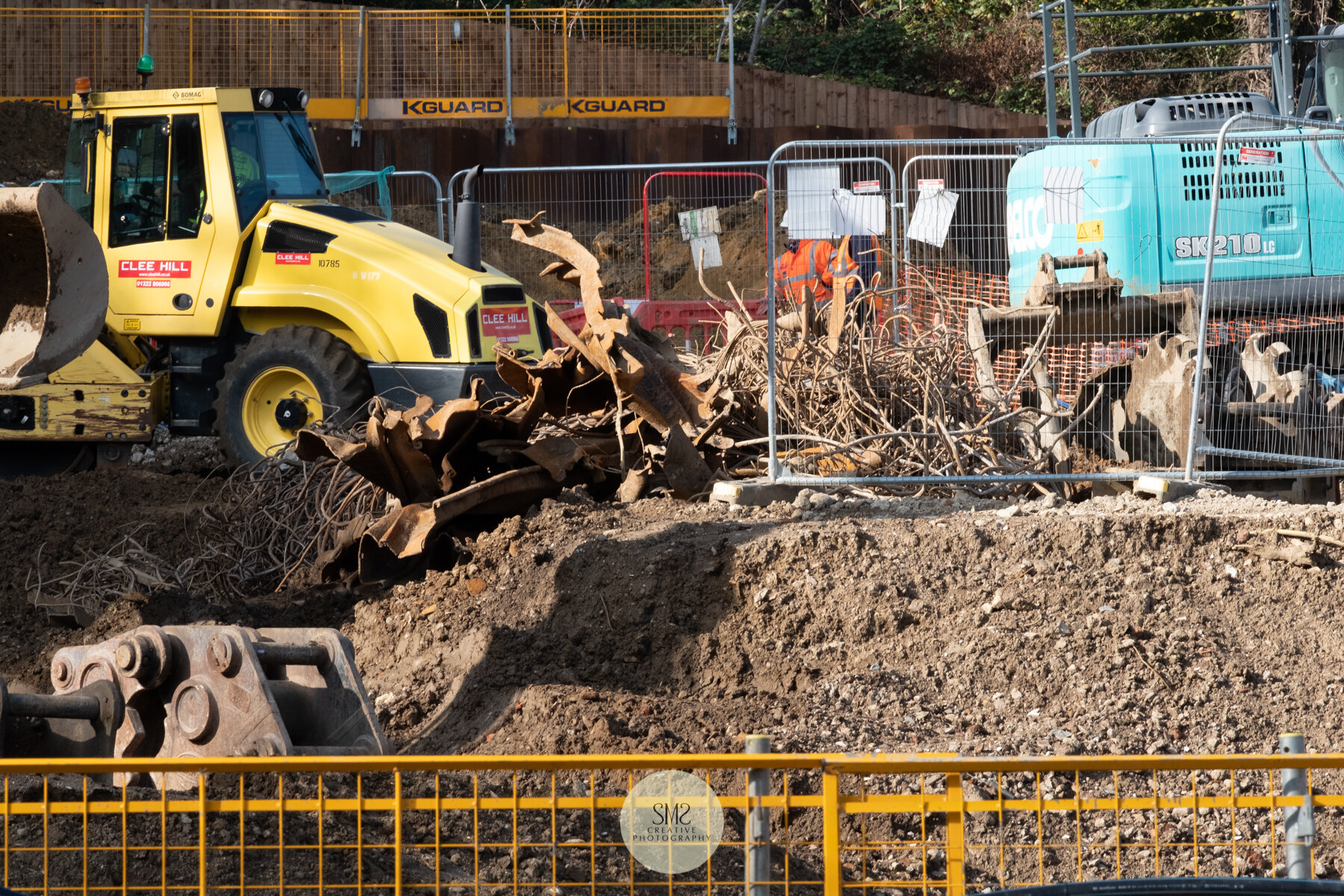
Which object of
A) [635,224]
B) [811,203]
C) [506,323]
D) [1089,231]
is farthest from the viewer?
[635,224]

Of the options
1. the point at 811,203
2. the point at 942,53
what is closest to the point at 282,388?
the point at 811,203

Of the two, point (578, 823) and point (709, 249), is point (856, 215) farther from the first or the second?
point (709, 249)

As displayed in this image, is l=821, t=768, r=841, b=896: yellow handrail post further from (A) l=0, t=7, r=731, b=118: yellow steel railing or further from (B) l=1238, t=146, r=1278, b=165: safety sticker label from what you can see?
(A) l=0, t=7, r=731, b=118: yellow steel railing

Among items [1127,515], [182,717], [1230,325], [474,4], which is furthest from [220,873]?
[474,4]

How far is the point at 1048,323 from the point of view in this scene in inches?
296

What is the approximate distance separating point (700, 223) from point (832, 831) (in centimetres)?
1190

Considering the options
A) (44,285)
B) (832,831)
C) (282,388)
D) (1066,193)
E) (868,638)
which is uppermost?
(1066,193)

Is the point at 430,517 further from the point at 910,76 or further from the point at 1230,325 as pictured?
the point at 910,76

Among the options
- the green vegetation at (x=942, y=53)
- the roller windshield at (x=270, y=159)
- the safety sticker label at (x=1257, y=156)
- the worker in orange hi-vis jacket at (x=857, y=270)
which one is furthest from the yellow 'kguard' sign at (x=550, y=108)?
the safety sticker label at (x=1257, y=156)

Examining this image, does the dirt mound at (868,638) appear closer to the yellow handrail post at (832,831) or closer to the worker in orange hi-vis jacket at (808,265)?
the yellow handrail post at (832,831)

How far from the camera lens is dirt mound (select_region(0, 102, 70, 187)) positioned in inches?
720

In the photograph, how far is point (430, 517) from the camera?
260 inches

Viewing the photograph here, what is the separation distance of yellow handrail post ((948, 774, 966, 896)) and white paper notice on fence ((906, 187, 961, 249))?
601 cm

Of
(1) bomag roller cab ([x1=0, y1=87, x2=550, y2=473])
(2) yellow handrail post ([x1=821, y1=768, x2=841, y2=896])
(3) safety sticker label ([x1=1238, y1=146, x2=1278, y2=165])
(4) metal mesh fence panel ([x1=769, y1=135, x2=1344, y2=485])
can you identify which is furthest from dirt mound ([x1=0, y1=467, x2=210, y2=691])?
(3) safety sticker label ([x1=1238, y1=146, x2=1278, y2=165])
